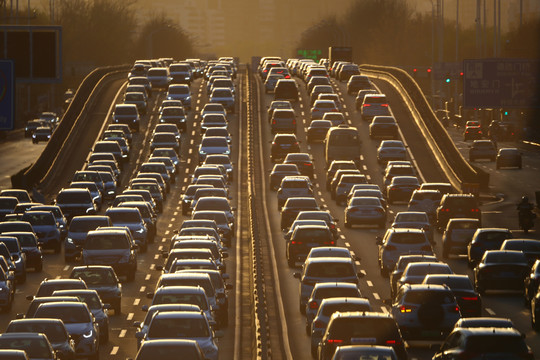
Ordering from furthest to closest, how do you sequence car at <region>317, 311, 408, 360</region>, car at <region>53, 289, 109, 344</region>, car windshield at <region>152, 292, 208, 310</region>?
car at <region>53, 289, 109, 344</region> < car windshield at <region>152, 292, 208, 310</region> < car at <region>317, 311, 408, 360</region>

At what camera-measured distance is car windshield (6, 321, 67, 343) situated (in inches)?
1111

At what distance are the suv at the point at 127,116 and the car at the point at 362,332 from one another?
63706 mm

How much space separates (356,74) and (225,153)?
40656 mm

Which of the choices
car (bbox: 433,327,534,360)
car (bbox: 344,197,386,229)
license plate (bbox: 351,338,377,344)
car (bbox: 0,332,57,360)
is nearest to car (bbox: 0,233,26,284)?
car (bbox: 344,197,386,229)

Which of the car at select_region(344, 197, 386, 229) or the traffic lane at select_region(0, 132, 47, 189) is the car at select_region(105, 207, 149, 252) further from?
the traffic lane at select_region(0, 132, 47, 189)

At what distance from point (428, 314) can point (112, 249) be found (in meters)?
15.5

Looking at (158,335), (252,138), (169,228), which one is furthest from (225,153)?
(158,335)

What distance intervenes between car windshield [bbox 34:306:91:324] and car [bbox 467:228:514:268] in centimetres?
1798

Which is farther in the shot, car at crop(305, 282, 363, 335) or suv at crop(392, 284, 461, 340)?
car at crop(305, 282, 363, 335)

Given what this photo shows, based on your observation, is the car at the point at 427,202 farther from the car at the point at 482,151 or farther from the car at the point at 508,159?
the car at the point at 482,151

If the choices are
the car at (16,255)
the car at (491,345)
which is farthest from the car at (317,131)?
the car at (491,345)

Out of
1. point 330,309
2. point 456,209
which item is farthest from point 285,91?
point 330,309

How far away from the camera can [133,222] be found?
5209cm

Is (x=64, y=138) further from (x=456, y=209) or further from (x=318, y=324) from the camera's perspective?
(x=318, y=324)
